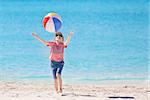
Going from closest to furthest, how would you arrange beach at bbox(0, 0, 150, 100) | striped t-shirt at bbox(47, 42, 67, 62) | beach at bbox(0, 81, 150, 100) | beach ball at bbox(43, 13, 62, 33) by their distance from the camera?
beach at bbox(0, 81, 150, 100) < striped t-shirt at bbox(47, 42, 67, 62) < beach ball at bbox(43, 13, 62, 33) < beach at bbox(0, 0, 150, 100)

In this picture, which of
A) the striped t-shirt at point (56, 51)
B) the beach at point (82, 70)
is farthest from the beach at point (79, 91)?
the striped t-shirt at point (56, 51)

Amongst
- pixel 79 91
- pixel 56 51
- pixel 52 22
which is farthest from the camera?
pixel 79 91

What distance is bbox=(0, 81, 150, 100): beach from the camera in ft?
42.9

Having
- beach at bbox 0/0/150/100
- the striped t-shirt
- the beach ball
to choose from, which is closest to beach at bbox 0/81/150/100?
beach at bbox 0/0/150/100

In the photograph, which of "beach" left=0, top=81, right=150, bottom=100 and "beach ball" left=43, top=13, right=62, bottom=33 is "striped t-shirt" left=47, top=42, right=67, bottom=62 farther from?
"beach" left=0, top=81, right=150, bottom=100

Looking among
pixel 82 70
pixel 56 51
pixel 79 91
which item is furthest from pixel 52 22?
pixel 82 70

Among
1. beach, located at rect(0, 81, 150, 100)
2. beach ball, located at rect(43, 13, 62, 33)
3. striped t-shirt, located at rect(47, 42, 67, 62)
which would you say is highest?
beach ball, located at rect(43, 13, 62, 33)

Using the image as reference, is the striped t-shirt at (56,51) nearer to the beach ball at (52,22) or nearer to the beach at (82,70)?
the beach ball at (52,22)

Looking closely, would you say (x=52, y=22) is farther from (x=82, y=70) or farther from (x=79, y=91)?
(x=82, y=70)

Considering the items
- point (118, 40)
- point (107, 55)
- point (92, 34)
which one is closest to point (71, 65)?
point (107, 55)

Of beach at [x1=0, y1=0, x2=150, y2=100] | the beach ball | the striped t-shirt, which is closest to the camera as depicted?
the striped t-shirt

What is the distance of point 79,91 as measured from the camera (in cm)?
1460

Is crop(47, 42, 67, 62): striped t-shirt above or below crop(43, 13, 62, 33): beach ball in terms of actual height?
below

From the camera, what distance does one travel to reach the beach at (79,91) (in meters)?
13.1
